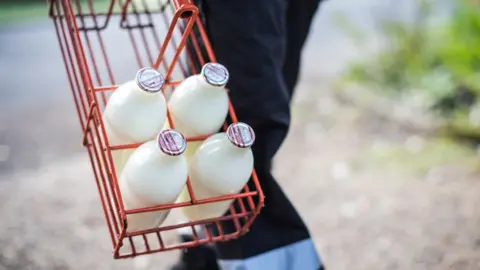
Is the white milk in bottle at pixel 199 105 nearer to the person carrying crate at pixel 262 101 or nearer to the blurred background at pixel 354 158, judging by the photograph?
the person carrying crate at pixel 262 101

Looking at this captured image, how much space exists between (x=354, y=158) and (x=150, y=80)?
6.59ft

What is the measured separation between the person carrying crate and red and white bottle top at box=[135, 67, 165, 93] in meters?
0.36

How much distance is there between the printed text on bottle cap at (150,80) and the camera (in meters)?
1.34

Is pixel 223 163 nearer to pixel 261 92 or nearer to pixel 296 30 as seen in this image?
pixel 261 92

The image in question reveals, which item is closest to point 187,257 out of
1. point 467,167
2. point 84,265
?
point 84,265

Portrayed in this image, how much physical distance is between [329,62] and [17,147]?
7.44 ft

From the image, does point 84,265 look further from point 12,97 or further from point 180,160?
A: point 12,97

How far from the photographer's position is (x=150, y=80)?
134 cm

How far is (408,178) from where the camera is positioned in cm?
301

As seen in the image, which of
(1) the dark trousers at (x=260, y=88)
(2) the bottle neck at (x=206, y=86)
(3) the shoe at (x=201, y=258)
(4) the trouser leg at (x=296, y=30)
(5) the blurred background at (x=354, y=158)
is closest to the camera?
(2) the bottle neck at (x=206, y=86)

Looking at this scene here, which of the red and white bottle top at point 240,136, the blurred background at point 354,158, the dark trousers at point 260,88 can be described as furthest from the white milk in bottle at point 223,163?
the blurred background at point 354,158

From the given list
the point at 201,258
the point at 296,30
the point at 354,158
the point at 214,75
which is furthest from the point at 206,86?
the point at 354,158

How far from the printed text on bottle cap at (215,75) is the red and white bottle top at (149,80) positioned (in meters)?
0.08

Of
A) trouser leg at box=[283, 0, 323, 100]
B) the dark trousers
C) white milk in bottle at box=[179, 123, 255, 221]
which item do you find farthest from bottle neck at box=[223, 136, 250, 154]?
trouser leg at box=[283, 0, 323, 100]
